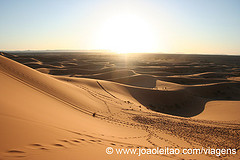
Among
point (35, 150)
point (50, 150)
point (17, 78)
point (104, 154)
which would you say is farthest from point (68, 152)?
point (17, 78)

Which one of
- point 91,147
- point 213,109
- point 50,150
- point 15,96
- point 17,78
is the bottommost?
point 213,109

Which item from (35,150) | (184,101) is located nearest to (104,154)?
(35,150)

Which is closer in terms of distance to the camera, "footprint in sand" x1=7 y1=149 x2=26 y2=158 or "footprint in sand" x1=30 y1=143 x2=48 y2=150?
"footprint in sand" x1=7 y1=149 x2=26 y2=158

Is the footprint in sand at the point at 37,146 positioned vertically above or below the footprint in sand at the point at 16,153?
below

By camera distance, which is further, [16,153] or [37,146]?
[37,146]

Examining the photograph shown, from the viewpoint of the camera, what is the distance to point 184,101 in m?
12.6

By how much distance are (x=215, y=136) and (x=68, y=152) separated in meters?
5.44

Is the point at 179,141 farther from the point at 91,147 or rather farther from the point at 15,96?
the point at 15,96

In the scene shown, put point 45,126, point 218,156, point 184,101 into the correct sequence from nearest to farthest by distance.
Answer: point 45,126, point 218,156, point 184,101

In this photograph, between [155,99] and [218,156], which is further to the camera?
[155,99]

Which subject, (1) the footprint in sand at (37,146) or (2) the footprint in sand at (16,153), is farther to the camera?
(1) the footprint in sand at (37,146)

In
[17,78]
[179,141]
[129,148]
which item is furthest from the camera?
[17,78]

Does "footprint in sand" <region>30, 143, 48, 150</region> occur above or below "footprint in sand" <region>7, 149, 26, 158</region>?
below

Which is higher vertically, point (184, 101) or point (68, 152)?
point (68, 152)
